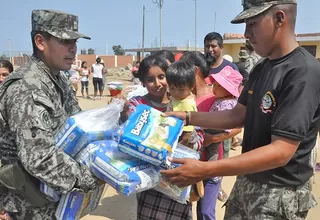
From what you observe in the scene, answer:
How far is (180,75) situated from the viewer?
8.54 ft

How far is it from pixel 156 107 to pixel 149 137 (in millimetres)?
996

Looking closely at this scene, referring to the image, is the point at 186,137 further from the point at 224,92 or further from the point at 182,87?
the point at 224,92

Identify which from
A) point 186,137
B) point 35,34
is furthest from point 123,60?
point 35,34

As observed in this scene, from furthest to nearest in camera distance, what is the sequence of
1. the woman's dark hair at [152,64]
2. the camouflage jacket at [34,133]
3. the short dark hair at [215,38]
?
the short dark hair at [215,38] < the woman's dark hair at [152,64] < the camouflage jacket at [34,133]

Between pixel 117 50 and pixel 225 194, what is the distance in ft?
230

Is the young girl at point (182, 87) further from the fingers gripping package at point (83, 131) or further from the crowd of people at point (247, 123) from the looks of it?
the fingers gripping package at point (83, 131)

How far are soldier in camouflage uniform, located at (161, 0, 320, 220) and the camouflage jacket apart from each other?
1.88 ft

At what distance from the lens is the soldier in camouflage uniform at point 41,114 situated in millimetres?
1812

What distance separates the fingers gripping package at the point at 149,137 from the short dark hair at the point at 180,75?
2.30 feet

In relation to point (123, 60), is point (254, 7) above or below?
above

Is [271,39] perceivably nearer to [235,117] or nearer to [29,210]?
[235,117]

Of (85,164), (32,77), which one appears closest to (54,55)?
(32,77)

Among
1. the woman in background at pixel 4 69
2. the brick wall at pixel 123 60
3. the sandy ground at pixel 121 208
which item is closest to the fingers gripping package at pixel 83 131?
the sandy ground at pixel 121 208

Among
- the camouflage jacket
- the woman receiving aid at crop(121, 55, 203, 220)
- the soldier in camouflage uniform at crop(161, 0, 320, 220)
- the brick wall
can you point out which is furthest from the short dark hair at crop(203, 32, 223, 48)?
the brick wall
